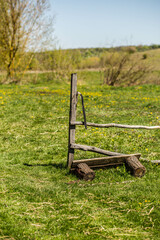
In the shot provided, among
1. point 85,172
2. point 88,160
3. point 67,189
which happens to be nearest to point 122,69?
point 88,160

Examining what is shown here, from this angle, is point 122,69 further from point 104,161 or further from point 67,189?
point 67,189

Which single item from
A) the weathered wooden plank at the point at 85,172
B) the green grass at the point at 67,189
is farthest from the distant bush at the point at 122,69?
the weathered wooden plank at the point at 85,172

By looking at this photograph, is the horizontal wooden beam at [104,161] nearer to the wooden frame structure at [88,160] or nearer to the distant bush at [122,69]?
the wooden frame structure at [88,160]

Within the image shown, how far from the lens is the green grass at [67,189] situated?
4035mm

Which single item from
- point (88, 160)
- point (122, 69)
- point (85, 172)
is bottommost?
point (85, 172)

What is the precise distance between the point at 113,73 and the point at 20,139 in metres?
16.7

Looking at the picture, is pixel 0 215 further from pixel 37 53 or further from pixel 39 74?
pixel 39 74

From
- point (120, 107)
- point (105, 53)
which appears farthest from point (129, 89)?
point (120, 107)

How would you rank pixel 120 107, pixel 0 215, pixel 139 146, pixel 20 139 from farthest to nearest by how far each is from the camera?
pixel 120 107
pixel 20 139
pixel 139 146
pixel 0 215

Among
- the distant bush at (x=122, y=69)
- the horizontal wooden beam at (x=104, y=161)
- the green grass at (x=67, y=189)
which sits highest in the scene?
the distant bush at (x=122, y=69)

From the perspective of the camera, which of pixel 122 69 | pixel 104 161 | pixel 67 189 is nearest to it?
pixel 67 189

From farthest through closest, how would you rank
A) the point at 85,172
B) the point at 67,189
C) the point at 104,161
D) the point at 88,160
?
the point at 104,161 → the point at 88,160 → the point at 85,172 → the point at 67,189

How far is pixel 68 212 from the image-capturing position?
14.8 feet

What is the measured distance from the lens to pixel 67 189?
550 centimetres
